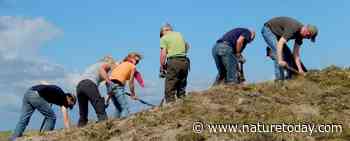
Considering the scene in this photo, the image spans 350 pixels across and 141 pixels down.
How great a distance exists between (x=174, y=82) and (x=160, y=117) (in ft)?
7.06

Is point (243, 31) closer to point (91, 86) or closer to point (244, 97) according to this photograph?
point (244, 97)

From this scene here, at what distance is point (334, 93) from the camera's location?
13.9 metres

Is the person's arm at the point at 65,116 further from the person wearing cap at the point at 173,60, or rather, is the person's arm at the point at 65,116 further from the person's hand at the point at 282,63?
the person's hand at the point at 282,63

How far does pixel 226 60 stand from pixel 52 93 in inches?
165

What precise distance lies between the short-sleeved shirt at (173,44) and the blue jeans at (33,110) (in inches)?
122

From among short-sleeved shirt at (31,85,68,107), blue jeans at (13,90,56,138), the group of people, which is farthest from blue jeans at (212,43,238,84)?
blue jeans at (13,90,56,138)

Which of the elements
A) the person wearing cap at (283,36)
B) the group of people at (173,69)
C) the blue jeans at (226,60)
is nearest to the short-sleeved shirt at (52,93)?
the group of people at (173,69)

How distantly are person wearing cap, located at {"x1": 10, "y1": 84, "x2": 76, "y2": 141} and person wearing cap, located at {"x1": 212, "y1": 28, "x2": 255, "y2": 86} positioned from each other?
12.0ft

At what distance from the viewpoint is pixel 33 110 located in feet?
49.0

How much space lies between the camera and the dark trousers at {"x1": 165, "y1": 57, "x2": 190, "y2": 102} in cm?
1463

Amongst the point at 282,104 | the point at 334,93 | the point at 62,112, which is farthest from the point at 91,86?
the point at 334,93

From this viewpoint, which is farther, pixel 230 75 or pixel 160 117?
pixel 230 75

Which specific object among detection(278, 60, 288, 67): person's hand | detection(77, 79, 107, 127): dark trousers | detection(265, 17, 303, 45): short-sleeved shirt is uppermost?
detection(265, 17, 303, 45): short-sleeved shirt

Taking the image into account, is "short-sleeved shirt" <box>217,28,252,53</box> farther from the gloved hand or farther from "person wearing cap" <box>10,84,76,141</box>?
"person wearing cap" <box>10,84,76,141</box>
